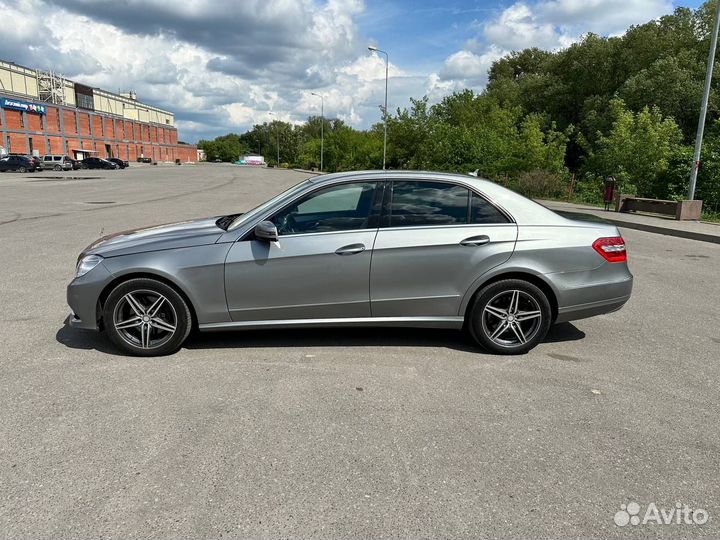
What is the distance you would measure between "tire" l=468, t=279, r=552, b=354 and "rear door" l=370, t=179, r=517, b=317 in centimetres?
21

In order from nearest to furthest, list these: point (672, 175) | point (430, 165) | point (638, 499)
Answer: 1. point (638, 499)
2. point (672, 175)
3. point (430, 165)

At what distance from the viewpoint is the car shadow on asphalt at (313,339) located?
479 cm

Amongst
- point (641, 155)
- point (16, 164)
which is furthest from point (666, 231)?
point (16, 164)

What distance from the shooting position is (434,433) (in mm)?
3309

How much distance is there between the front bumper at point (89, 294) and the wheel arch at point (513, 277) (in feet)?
10.0

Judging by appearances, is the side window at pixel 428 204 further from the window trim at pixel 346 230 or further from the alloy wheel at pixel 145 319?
the alloy wheel at pixel 145 319

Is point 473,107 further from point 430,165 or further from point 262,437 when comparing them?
point 262,437

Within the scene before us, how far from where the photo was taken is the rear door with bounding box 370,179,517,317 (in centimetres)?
446

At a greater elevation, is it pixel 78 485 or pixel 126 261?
pixel 126 261

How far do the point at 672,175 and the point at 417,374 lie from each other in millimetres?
21080

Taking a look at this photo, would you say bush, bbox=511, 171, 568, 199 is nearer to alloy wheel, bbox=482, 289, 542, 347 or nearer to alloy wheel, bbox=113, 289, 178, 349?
alloy wheel, bbox=482, 289, 542, 347

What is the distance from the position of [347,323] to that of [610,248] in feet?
8.14

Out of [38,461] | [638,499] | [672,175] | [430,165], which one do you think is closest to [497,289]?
[638,499]

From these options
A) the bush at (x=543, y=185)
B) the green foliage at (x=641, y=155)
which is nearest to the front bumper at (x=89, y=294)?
the green foliage at (x=641, y=155)
